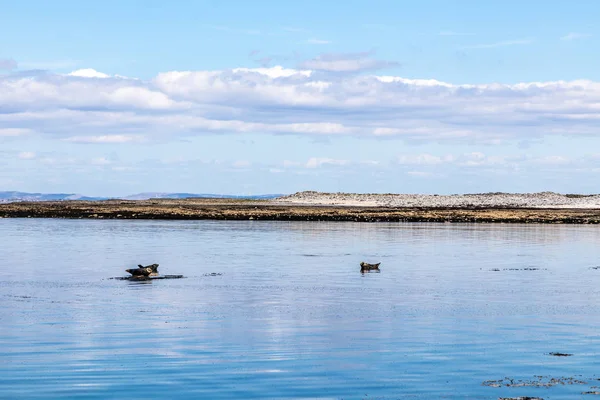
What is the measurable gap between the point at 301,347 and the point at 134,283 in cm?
1664

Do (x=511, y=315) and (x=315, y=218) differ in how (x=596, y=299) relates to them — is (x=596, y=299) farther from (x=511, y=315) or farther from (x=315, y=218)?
(x=315, y=218)

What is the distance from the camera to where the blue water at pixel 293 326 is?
18891 millimetres

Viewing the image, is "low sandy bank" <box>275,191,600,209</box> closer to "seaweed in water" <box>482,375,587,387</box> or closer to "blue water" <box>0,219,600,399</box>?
"blue water" <box>0,219,600,399</box>

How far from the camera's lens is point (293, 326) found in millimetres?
26656

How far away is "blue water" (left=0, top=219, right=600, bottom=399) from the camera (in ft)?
62.0

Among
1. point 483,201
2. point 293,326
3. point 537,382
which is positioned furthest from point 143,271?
point 483,201

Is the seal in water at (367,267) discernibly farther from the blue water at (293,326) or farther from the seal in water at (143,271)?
the seal in water at (143,271)

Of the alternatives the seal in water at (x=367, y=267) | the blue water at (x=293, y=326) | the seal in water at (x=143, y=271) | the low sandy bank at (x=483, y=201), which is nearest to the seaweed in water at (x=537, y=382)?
the blue water at (x=293, y=326)

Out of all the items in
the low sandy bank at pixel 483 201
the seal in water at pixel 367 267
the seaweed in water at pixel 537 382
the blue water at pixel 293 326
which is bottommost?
the seaweed in water at pixel 537 382

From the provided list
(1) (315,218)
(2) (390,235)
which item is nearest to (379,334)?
(2) (390,235)

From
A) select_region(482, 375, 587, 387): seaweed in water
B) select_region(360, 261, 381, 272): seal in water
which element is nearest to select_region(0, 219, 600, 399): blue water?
select_region(482, 375, 587, 387): seaweed in water

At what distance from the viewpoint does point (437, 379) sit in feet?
63.3

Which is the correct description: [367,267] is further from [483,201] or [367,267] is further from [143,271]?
[483,201]

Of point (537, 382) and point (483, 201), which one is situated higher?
point (483, 201)
